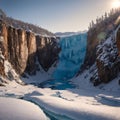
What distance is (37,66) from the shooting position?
137 m

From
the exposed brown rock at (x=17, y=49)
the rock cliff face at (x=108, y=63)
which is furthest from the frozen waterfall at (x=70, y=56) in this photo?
the rock cliff face at (x=108, y=63)

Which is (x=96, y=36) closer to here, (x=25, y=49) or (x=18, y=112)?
(x=25, y=49)

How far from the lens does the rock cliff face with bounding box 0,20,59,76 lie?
107875 millimetres

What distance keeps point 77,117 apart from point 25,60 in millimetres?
93993

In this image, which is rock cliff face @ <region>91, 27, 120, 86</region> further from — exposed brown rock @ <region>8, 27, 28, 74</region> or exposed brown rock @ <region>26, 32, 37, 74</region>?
exposed brown rock @ <region>26, 32, 37, 74</region>

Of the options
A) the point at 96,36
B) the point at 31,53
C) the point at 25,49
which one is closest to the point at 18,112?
the point at 96,36

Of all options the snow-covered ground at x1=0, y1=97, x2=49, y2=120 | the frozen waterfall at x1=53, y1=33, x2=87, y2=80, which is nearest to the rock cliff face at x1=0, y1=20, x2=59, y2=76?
the frozen waterfall at x1=53, y1=33, x2=87, y2=80

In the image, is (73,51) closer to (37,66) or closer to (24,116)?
(37,66)

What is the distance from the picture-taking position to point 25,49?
128m

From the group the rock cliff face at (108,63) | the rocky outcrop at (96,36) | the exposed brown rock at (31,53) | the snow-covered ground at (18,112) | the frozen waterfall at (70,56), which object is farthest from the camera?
the frozen waterfall at (70,56)

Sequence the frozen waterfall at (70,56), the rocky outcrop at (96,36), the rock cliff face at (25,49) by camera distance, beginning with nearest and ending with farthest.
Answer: the rock cliff face at (25,49)
the rocky outcrop at (96,36)
the frozen waterfall at (70,56)

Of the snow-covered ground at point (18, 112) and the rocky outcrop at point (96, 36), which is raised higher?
the rocky outcrop at point (96, 36)

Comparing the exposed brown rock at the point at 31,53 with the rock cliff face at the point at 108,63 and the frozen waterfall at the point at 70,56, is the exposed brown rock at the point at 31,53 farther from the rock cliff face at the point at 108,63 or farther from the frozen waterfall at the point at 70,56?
the rock cliff face at the point at 108,63

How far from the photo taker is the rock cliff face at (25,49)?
10788cm
